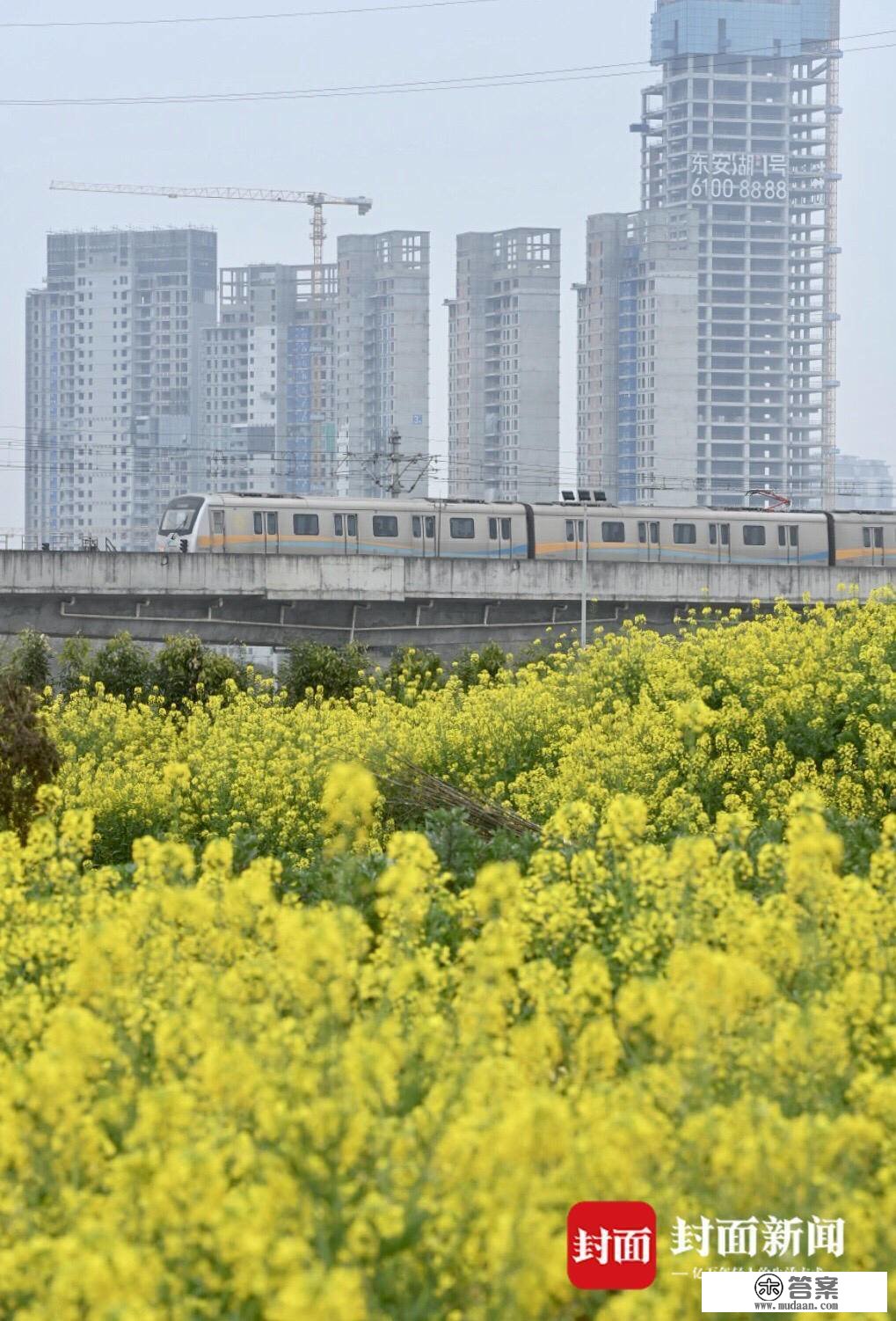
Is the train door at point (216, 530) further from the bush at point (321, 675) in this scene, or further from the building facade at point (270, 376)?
the building facade at point (270, 376)

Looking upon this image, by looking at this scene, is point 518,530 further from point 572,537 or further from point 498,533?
point 572,537

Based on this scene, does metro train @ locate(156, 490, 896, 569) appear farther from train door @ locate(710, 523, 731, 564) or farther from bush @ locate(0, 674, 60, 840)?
bush @ locate(0, 674, 60, 840)

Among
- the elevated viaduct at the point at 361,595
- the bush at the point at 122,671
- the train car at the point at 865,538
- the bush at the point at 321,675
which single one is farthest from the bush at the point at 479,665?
the train car at the point at 865,538

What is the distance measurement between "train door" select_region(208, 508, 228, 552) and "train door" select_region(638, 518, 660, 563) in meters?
8.87

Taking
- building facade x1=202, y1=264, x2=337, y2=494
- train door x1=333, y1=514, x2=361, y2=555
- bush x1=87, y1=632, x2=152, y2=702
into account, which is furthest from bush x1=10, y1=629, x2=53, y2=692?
building facade x1=202, y1=264, x2=337, y2=494

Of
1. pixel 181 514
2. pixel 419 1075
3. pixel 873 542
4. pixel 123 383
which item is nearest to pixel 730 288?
pixel 123 383

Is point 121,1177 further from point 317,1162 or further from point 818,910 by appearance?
point 818,910

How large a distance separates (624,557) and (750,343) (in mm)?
147701

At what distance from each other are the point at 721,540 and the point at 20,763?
2861 centimetres

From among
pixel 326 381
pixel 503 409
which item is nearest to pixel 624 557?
pixel 503 409

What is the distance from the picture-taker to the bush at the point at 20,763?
37.6ft

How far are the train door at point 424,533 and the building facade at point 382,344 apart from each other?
120698 mm

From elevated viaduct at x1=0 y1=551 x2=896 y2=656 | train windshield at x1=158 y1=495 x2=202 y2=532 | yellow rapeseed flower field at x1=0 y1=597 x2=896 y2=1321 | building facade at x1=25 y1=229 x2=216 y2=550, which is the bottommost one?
yellow rapeseed flower field at x1=0 y1=597 x2=896 y2=1321

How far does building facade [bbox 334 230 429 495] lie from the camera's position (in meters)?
162
